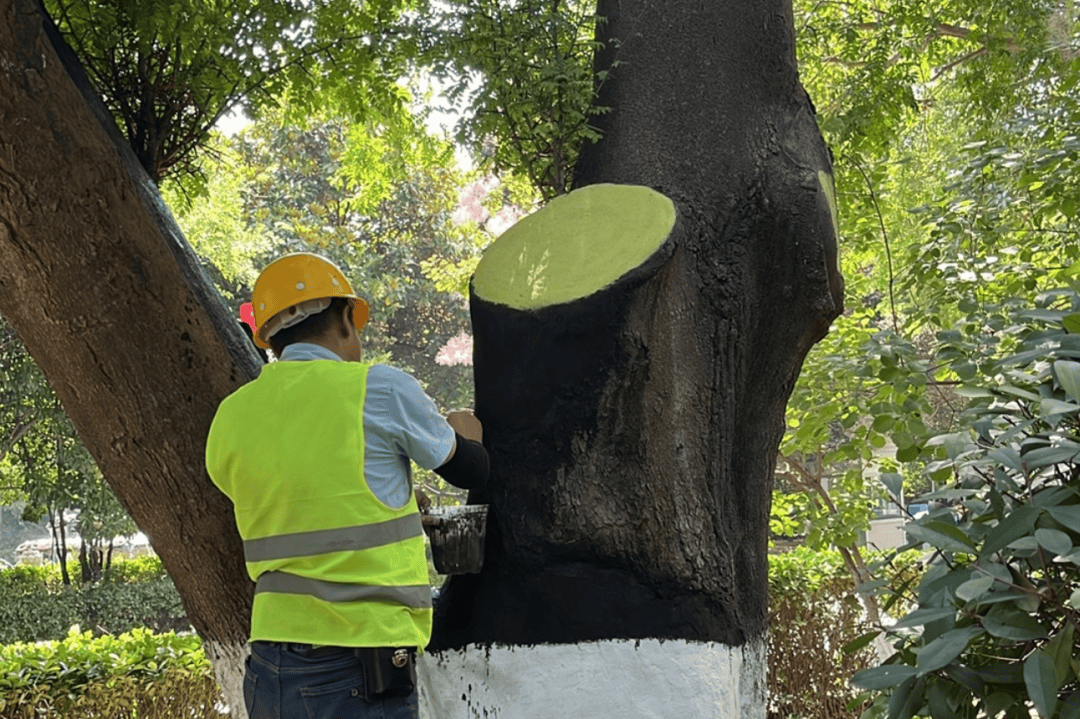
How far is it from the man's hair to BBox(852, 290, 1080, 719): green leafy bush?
1349 mm

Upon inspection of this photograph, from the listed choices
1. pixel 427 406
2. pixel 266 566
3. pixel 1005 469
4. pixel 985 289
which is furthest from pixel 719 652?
pixel 985 289

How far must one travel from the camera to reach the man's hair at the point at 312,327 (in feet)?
7.41

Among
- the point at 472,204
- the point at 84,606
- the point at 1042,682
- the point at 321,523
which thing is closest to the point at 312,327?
the point at 321,523

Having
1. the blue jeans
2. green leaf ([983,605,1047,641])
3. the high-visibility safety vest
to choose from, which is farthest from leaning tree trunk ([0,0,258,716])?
green leaf ([983,605,1047,641])

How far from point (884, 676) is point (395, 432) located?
1.12m

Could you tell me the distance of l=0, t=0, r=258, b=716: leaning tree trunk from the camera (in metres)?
2.18

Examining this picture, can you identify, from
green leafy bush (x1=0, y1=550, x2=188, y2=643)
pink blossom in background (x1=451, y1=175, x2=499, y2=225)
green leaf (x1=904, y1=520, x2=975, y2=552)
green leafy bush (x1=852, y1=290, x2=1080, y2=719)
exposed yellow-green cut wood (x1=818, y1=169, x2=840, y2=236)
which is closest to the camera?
green leafy bush (x1=852, y1=290, x2=1080, y2=719)

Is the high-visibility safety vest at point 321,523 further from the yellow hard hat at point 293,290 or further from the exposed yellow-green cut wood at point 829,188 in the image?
the exposed yellow-green cut wood at point 829,188

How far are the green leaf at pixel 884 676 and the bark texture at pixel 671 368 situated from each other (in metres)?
0.40

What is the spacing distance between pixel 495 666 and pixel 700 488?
0.67 meters

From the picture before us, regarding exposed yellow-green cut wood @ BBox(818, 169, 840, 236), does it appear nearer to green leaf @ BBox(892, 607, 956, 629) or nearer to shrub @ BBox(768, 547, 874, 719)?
green leaf @ BBox(892, 607, 956, 629)

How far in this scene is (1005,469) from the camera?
2111 millimetres

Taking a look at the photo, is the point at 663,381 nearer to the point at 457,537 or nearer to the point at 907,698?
the point at 457,537

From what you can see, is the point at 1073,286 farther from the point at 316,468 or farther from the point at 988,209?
the point at 988,209
